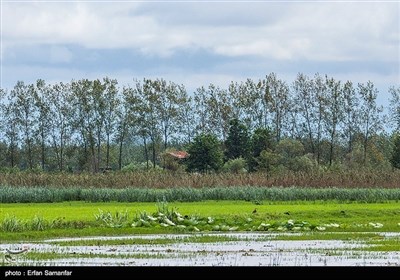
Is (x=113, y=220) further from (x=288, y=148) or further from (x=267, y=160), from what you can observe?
(x=288, y=148)

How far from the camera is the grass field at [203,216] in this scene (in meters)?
27.5

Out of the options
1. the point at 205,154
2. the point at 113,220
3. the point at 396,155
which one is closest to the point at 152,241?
the point at 113,220

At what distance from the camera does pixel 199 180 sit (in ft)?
163

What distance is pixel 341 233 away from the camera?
88.9ft

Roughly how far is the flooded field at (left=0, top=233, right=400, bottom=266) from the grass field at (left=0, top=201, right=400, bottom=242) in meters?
2.12

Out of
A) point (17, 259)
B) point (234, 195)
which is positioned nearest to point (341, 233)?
point (17, 259)

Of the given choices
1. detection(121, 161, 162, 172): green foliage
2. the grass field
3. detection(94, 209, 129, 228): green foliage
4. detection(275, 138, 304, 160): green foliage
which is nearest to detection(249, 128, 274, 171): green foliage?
detection(275, 138, 304, 160): green foliage

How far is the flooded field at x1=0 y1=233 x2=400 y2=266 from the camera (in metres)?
18.1

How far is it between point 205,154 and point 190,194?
2394 cm

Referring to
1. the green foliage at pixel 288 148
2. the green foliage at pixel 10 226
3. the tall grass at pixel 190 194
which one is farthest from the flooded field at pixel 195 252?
the green foliage at pixel 288 148

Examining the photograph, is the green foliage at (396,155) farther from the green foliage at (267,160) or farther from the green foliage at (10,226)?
the green foliage at (10,226)

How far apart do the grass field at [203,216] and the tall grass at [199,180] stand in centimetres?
522

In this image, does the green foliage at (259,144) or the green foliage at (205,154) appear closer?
the green foliage at (205,154)
